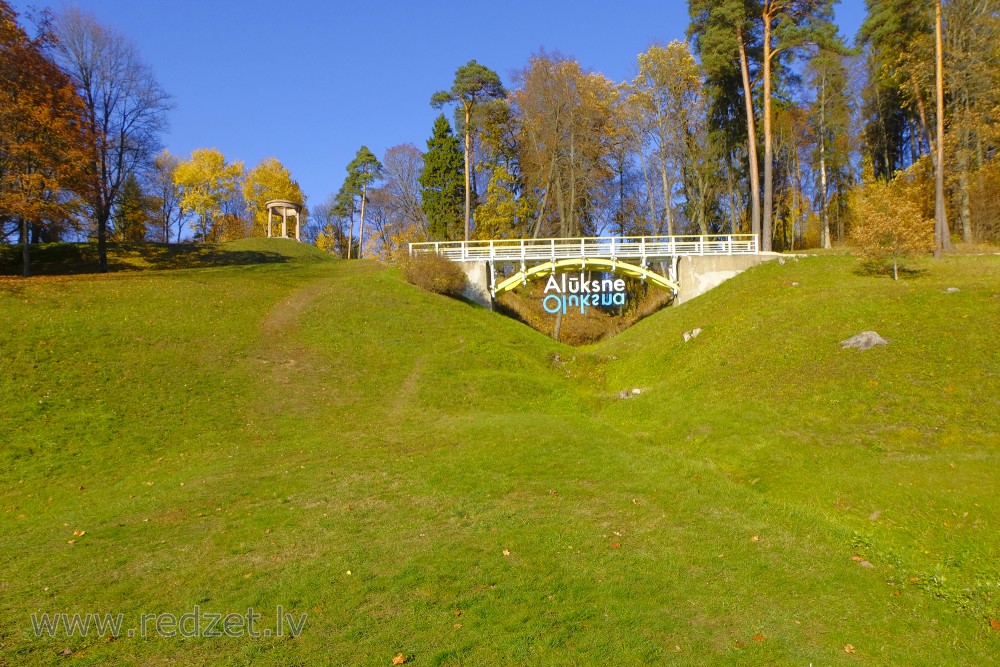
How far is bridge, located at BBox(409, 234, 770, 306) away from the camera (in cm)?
3059

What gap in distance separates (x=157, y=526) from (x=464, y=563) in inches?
217

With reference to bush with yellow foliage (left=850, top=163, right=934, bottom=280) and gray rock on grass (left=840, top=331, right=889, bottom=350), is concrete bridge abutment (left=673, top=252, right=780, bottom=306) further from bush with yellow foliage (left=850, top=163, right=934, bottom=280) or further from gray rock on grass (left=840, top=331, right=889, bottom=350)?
gray rock on grass (left=840, top=331, right=889, bottom=350)

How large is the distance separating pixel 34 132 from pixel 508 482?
2893 centimetres

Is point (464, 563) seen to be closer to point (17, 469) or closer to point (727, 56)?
point (17, 469)

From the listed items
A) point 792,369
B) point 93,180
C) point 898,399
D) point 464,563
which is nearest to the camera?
point 464,563

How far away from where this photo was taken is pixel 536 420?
54.9ft

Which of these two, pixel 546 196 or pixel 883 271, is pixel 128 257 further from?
pixel 883 271

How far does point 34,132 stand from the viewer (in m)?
25.5

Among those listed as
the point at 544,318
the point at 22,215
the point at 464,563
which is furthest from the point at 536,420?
the point at 22,215

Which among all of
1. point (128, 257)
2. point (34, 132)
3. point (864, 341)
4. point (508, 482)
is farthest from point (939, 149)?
point (128, 257)

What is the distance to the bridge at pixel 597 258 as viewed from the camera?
3059 centimetres

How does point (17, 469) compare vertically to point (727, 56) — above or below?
below

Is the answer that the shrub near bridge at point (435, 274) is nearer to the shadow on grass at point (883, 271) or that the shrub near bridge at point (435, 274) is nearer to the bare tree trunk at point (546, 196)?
the bare tree trunk at point (546, 196)

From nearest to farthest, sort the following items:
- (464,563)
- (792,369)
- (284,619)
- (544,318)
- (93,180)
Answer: (284,619) < (464,563) < (792,369) < (93,180) < (544,318)
